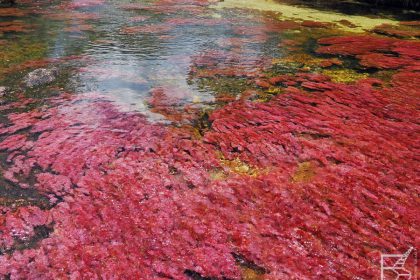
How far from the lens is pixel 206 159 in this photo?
4.28m

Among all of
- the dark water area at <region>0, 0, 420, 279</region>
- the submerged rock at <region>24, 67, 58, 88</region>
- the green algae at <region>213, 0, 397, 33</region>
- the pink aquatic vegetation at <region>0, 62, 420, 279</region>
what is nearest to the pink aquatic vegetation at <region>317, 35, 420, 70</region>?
the dark water area at <region>0, 0, 420, 279</region>

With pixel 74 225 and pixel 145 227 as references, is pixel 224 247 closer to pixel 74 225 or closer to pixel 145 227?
pixel 145 227

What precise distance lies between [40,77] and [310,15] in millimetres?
10028

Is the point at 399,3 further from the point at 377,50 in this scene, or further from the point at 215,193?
the point at 215,193

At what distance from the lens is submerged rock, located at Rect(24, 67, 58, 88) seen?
6.55 m

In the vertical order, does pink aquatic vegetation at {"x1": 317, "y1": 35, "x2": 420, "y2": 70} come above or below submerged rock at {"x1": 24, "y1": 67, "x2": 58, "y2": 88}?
above

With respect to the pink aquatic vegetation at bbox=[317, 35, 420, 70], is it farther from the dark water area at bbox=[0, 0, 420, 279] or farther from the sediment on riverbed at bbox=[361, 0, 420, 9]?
the sediment on riverbed at bbox=[361, 0, 420, 9]

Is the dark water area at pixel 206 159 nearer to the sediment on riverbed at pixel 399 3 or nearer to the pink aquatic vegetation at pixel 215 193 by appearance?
the pink aquatic vegetation at pixel 215 193

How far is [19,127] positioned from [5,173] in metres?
1.20

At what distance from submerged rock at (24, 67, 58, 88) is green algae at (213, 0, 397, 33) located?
27.7 feet

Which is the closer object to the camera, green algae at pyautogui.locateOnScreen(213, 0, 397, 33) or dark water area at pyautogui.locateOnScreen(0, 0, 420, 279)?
dark water area at pyautogui.locateOnScreen(0, 0, 420, 279)

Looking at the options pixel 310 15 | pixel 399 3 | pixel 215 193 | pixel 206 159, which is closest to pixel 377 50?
pixel 310 15

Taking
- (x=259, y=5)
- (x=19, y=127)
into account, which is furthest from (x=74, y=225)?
(x=259, y=5)

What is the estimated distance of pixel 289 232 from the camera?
10.3 ft
